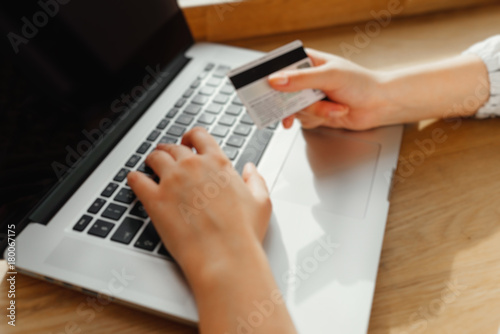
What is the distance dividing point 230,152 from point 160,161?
0.37ft

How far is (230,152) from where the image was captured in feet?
1.99

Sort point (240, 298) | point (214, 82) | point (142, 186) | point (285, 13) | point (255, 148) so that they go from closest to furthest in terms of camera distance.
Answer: point (240, 298), point (142, 186), point (255, 148), point (214, 82), point (285, 13)

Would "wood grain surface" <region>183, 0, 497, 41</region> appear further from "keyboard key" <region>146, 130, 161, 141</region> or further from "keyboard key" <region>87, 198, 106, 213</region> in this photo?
"keyboard key" <region>87, 198, 106, 213</region>

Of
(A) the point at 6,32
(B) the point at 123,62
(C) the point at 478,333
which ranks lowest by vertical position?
(C) the point at 478,333

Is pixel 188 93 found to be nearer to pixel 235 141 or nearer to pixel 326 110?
pixel 235 141

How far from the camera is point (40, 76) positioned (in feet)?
1.65

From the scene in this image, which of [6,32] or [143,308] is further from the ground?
[6,32]

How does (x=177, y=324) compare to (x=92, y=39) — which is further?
(x=92, y=39)

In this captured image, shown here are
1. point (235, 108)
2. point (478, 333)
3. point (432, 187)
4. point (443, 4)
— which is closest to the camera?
point (478, 333)

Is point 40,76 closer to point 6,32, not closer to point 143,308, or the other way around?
point 6,32

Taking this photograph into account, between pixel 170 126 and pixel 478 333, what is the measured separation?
505mm

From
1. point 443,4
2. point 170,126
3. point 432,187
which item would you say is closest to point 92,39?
point 170,126

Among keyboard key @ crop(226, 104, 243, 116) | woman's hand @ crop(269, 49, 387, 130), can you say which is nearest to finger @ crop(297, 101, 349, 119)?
woman's hand @ crop(269, 49, 387, 130)

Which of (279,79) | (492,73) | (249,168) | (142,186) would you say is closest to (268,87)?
(279,79)
